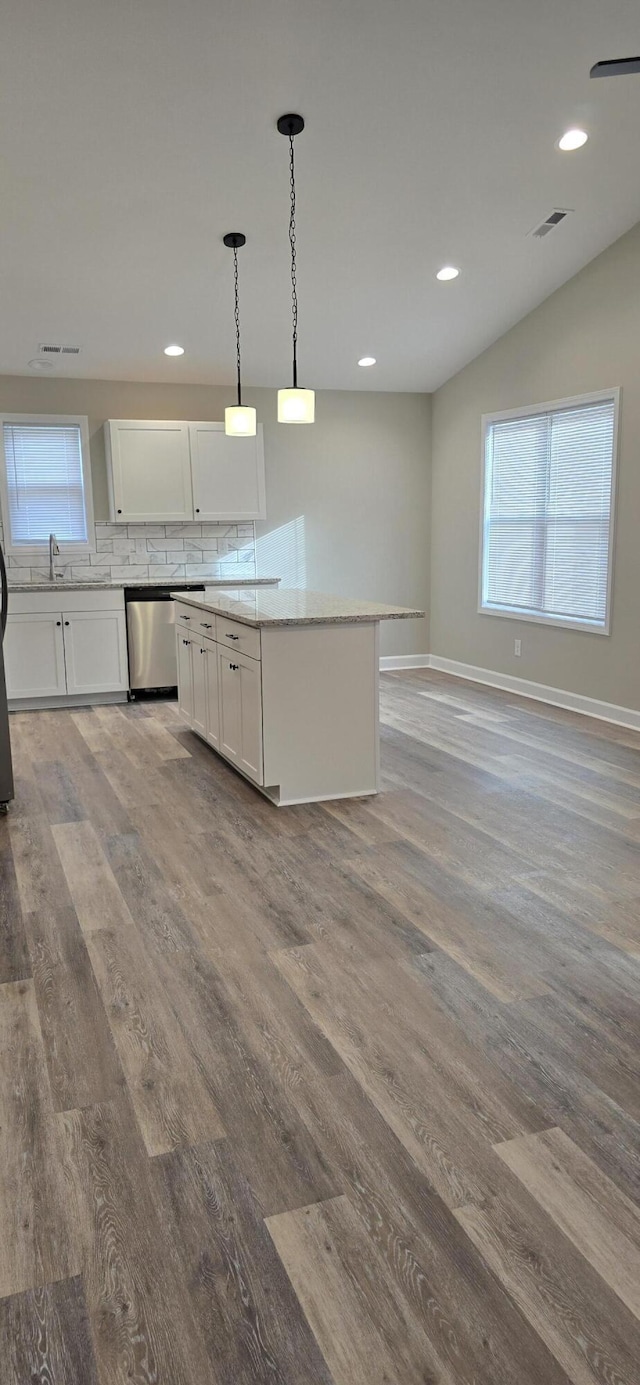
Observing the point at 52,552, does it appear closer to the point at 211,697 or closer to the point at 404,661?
the point at 211,697

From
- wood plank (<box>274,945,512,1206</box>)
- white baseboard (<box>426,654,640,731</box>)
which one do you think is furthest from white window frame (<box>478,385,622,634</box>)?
wood plank (<box>274,945,512,1206</box>)

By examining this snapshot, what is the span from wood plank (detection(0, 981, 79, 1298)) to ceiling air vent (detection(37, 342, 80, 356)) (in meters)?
4.91

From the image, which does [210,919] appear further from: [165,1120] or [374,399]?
[374,399]

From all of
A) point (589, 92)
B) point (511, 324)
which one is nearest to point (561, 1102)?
point (589, 92)

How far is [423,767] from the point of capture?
456cm

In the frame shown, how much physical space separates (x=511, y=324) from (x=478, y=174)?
198 cm

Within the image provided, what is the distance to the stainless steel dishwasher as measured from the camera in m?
6.36

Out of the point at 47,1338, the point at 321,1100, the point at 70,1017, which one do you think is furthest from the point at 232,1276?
the point at 70,1017

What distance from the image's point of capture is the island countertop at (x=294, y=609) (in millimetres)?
3783

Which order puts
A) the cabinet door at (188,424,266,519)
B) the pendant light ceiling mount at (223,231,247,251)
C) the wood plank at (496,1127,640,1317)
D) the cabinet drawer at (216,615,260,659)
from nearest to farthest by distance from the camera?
the wood plank at (496,1127,640,1317) < the cabinet drawer at (216,615,260,659) < the pendant light ceiling mount at (223,231,247,251) < the cabinet door at (188,424,266,519)

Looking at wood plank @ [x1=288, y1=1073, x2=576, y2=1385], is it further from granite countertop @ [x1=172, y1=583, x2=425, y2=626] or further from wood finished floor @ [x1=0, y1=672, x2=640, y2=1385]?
granite countertop @ [x1=172, y1=583, x2=425, y2=626]

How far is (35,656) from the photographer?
6.17 m

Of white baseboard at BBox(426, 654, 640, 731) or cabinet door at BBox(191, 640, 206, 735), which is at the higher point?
cabinet door at BBox(191, 640, 206, 735)

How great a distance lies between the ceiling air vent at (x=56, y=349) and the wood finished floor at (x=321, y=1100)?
3.66 metres
